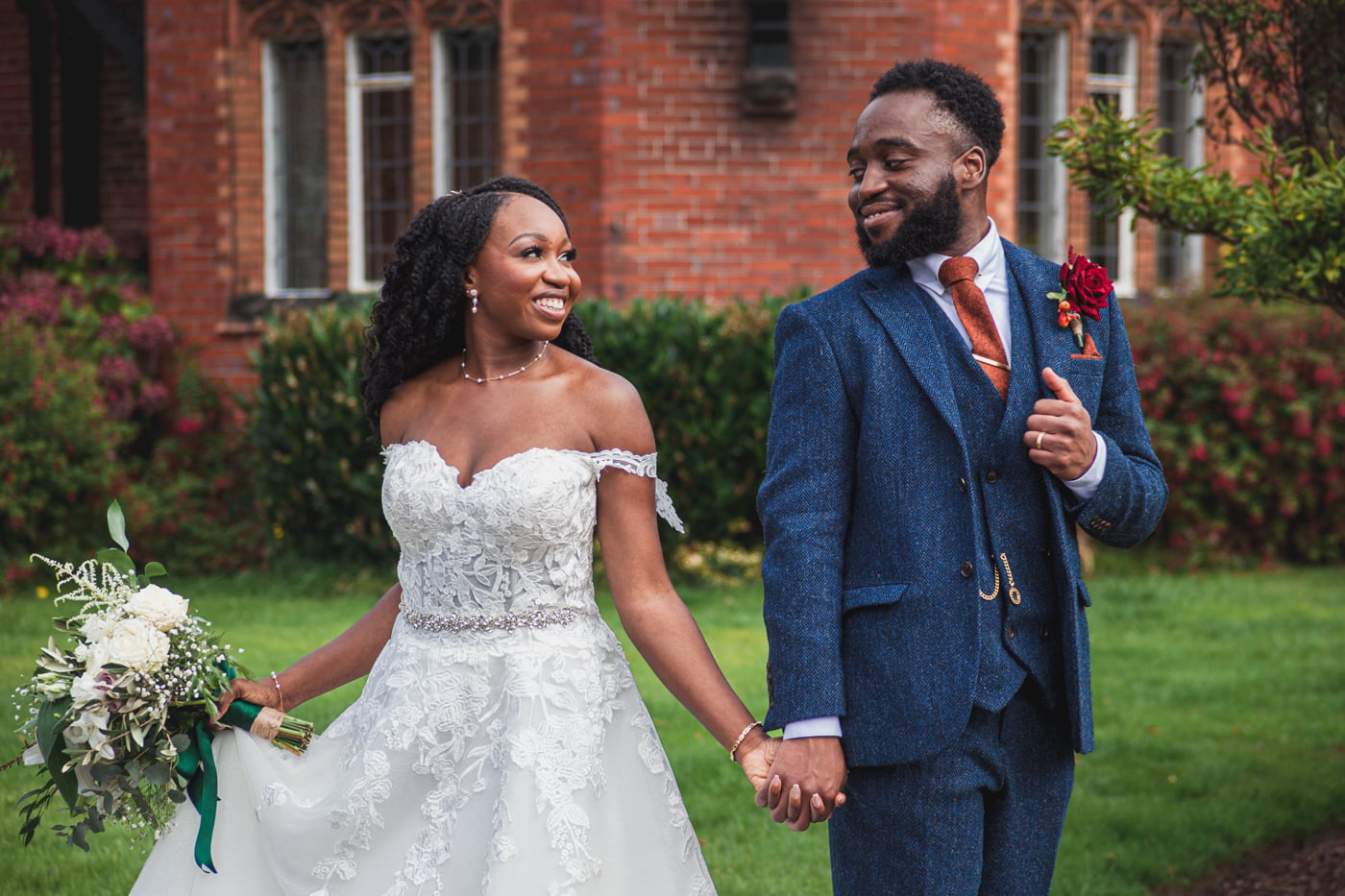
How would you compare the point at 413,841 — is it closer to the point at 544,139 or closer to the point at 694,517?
the point at 694,517

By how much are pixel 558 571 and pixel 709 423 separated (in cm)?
605

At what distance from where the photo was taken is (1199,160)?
12.5 m

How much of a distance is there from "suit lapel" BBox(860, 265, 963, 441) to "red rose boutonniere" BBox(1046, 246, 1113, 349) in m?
0.27

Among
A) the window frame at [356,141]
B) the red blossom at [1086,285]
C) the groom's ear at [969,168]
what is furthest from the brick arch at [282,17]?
the red blossom at [1086,285]

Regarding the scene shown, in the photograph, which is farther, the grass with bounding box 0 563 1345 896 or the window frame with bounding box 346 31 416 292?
the window frame with bounding box 346 31 416 292

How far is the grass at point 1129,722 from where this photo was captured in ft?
15.7

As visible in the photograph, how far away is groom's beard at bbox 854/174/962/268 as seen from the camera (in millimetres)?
2727

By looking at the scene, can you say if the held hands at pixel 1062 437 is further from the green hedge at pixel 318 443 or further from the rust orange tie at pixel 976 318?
the green hedge at pixel 318 443

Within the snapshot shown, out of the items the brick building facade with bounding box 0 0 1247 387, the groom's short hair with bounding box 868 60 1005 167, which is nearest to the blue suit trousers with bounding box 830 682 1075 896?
the groom's short hair with bounding box 868 60 1005 167

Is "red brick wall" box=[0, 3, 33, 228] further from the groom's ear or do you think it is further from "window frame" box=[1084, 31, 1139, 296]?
the groom's ear

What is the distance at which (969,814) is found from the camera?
2629mm

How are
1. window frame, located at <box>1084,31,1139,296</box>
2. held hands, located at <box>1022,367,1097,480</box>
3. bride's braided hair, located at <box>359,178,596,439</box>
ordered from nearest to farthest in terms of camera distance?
held hands, located at <box>1022,367,1097,480</box>
bride's braided hair, located at <box>359,178,596,439</box>
window frame, located at <box>1084,31,1139,296</box>

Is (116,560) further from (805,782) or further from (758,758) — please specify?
(805,782)

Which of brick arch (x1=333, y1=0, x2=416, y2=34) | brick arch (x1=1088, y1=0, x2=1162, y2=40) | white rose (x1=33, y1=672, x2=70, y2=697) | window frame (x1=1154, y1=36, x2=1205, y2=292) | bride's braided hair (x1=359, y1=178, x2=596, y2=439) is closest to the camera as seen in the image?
white rose (x1=33, y1=672, x2=70, y2=697)
